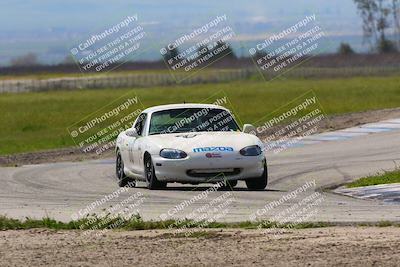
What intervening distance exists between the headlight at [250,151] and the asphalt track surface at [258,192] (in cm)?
58

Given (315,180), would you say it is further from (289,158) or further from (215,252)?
(215,252)

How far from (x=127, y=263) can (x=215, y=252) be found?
894mm

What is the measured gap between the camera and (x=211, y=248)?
11.2 m

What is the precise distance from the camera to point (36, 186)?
2080cm

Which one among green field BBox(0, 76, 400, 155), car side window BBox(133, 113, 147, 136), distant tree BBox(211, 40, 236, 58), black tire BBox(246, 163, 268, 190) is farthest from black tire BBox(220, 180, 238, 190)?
distant tree BBox(211, 40, 236, 58)

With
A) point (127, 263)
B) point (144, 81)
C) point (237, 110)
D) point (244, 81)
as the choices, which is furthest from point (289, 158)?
point (144, 81)

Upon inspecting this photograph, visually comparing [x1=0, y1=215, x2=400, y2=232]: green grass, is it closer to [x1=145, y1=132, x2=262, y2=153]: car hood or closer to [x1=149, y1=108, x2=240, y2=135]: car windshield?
[x1=145, y1=132, x2=262, y2=153]: car hood

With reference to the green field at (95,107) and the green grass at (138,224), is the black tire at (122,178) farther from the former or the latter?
the green field at (95,107)

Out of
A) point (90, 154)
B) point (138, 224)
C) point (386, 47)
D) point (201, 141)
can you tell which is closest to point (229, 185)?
point (201, 141)

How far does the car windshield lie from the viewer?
771 inches

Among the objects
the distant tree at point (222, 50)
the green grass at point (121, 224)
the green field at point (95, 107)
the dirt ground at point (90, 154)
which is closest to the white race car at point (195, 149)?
the green grass at point (121, 224)

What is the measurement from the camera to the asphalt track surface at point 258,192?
14594mm

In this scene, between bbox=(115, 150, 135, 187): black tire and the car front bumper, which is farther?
bbox=(115, 150, 135, 187): black tire

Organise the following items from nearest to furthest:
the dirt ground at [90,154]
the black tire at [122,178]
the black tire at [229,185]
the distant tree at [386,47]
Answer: the black tire at [229,185]
the black tire at [122,178]
the dirt ground at [90,154]
the distant tree at [386,47]
